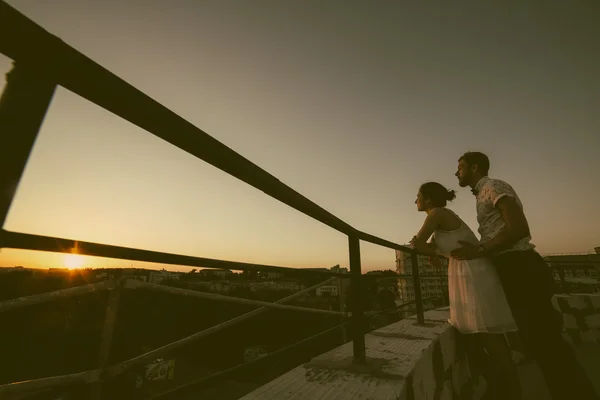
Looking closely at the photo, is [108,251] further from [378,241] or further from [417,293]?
[417,293]

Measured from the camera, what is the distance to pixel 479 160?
1999 millimetres

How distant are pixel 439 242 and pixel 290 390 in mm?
1409

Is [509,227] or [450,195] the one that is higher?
[450,195]

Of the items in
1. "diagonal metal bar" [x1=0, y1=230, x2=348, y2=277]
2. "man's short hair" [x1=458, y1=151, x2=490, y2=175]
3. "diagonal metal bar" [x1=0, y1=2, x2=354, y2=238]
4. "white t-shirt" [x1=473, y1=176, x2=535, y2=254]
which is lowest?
"diagonal metal bar" [x1=0, y1=230, x2=348, y2=277]

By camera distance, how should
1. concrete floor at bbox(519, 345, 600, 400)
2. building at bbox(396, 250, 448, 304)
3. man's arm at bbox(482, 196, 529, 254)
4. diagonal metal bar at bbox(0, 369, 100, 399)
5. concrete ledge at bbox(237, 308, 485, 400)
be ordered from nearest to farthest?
diagonal metal bar at bbox(0, 369, 100, 399), concrete ledge at bbox(237, 308, 485, 400), man's arm at bbox(482, 196, 529, 254), concrete floor at bbox(519, 345, 600, 400), building at bbox(396, 250, 448, 304)

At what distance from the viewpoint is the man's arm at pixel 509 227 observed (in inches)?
62.5

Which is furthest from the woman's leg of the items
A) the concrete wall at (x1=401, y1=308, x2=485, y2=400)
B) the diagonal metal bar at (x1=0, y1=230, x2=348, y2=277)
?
the diagonal metal bar at (x1=0, y1=230, x2=348, y2=277)

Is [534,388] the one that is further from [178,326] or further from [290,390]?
[178,326]

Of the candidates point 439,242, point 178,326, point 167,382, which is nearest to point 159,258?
point 439,242

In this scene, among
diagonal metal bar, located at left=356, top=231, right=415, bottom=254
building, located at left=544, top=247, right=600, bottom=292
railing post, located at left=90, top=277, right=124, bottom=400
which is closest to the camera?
railing post, located at left=90, top=277, right=124, bottom=400

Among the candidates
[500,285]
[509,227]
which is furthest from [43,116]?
[500,285]

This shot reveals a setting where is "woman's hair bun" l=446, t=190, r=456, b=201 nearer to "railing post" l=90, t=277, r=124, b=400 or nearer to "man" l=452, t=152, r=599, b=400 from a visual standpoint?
"man" l=452, t=152, r=599, b=400

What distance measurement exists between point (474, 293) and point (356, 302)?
31.4 inches

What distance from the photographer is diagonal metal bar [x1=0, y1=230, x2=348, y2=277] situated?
1.41ft
